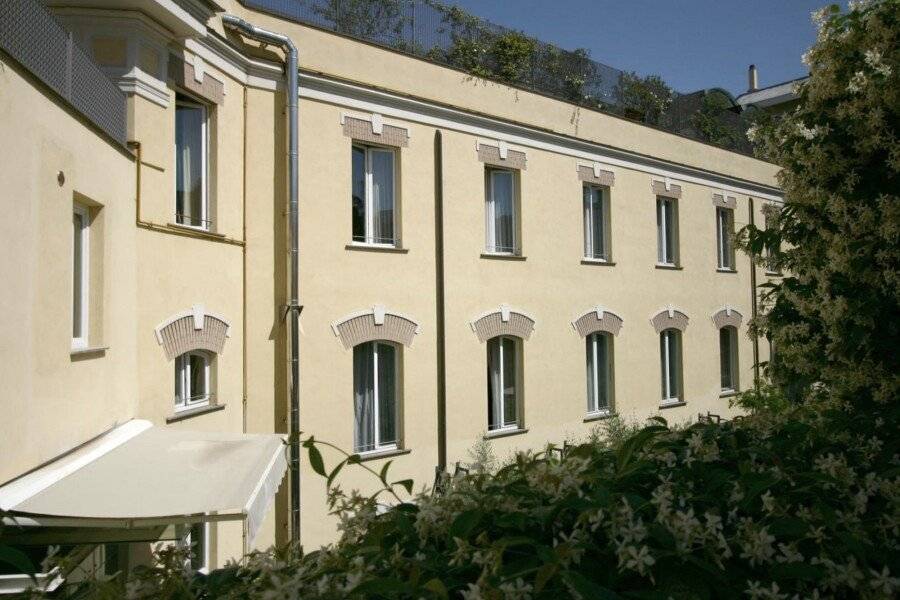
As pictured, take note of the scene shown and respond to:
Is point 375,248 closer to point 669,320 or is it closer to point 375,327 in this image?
point 375,327

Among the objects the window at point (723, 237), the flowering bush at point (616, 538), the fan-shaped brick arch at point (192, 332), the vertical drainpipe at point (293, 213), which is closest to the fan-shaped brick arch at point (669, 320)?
the window at point (723, 237)

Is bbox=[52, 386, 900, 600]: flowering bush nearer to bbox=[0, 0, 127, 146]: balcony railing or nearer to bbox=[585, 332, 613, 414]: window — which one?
bbox=[0, 0, 127, 146]: balcony railing

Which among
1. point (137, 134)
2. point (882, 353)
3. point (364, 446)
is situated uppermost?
point (137, 134)

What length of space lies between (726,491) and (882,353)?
1.98 meters

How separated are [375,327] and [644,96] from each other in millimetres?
9488

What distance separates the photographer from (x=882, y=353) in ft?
12.2

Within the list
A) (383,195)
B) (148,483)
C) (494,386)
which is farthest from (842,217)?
(494,386)

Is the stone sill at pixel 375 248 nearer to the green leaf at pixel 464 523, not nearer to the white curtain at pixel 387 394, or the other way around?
the white curtain at pixel 387 394

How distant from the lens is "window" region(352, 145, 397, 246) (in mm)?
11883

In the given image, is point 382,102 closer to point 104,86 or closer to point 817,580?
point 104,86

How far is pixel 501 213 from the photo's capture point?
13.9 meters

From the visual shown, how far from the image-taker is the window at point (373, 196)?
39.0 ft

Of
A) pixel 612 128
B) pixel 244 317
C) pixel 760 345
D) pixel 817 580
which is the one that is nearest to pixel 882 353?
pixel 817 580

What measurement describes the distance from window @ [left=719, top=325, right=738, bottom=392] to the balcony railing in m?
15.3
